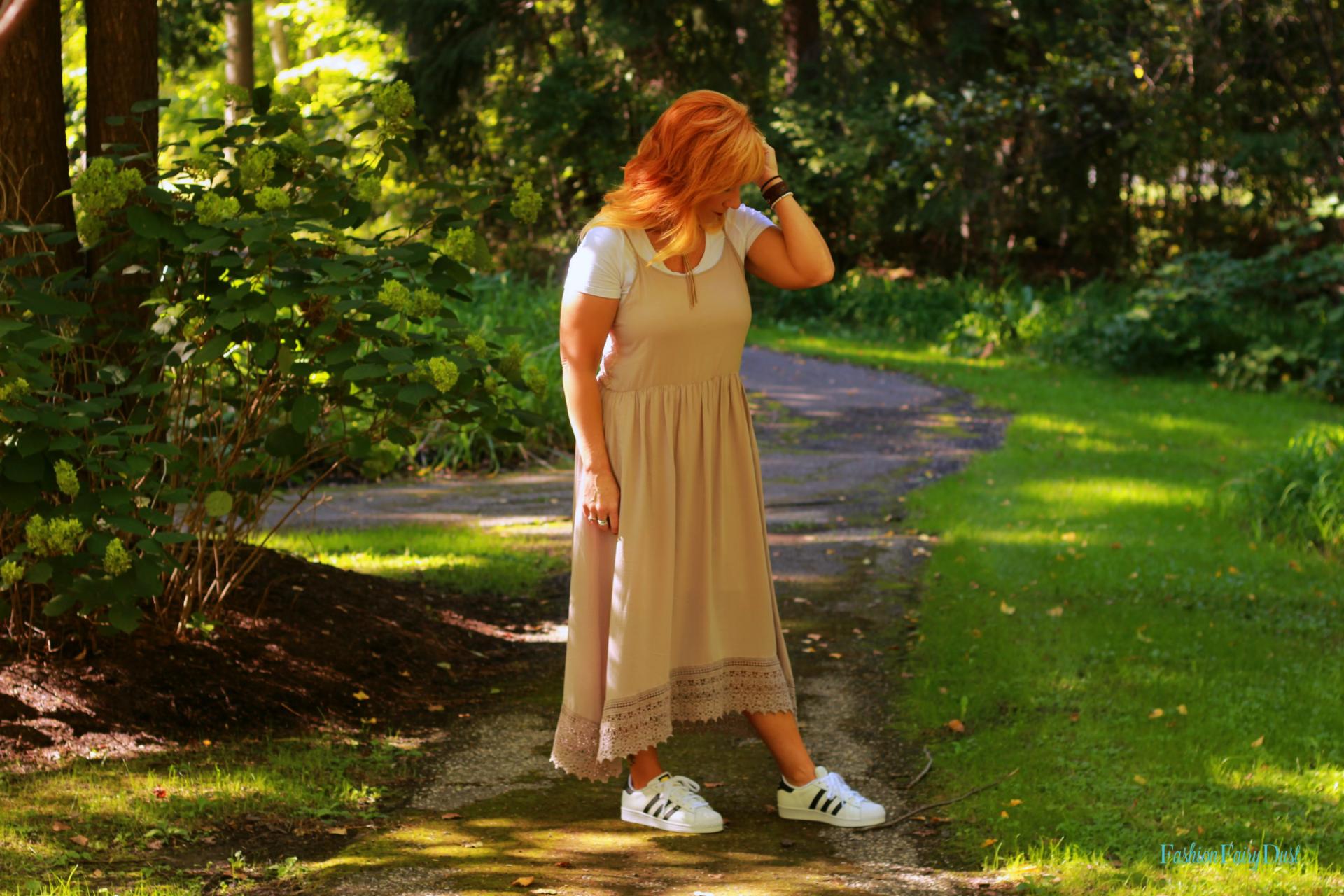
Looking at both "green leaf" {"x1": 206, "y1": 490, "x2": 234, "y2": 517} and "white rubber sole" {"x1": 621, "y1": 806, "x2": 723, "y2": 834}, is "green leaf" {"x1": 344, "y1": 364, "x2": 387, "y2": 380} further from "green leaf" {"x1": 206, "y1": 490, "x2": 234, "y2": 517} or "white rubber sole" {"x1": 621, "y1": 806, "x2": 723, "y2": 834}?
"white rubber sole" {"x1": 621, "y1": 806, "x2": 723, "y2": 834}

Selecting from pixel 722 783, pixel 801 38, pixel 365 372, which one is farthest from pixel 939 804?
pixel 801 38

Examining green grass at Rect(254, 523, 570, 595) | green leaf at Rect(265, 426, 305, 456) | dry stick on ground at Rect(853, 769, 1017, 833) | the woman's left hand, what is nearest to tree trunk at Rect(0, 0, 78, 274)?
green leaf at Rect(265, 426, 305, 456)

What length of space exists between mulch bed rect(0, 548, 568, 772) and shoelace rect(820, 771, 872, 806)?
4.86 ft

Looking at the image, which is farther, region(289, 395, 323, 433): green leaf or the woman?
region(289, 395, 323, 433): green leaf

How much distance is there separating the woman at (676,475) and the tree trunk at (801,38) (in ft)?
53.8

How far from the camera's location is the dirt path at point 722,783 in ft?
11.0

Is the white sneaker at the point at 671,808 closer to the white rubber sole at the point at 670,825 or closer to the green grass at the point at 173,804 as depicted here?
the white rubber sole at the point at 670,825

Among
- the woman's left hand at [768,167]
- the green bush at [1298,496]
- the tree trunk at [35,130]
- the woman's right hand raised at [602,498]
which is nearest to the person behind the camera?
the woman's right hand raised at [602,498]

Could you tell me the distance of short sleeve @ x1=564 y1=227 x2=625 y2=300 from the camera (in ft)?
11.3

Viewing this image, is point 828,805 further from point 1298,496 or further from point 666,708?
point 1298,496

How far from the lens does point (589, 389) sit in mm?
3486

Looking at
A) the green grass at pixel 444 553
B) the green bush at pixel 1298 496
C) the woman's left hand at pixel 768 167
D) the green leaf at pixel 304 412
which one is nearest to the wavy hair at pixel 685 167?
the woman's left hand at pixel 768 167

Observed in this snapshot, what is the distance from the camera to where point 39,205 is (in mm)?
4480

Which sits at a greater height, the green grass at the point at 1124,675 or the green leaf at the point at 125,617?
the green leaf at the point at 125,617
